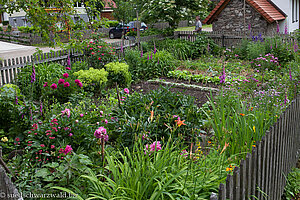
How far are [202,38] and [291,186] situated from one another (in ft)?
34.1

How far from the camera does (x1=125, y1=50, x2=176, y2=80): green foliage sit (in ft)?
32.3

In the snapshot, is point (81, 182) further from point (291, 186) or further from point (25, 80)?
point (25, 80)

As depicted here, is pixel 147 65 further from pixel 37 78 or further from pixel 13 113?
pixel 13 113

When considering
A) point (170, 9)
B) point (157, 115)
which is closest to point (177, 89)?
point (157, 115)

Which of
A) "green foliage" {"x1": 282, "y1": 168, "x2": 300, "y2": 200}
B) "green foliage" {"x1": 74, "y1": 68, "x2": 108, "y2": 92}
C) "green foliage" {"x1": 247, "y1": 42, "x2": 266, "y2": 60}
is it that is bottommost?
"green foliage" {"x1": 282, "y1": 168, "x2": 300, "y2": 200}

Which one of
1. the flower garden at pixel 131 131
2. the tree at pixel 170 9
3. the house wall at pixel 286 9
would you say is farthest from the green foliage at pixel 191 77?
the house wall at pixel 286 9

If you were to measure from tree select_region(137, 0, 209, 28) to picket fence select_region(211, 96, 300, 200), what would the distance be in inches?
454

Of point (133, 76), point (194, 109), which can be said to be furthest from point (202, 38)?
point (194, 109)

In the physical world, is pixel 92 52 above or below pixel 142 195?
above

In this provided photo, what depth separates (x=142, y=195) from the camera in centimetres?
259

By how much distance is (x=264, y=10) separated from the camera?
53.2 ft

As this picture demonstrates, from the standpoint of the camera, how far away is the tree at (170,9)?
15.0 meters

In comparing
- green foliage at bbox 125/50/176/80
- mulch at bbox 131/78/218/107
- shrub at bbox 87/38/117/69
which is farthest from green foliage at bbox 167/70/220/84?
shrub at bbox 87/38/117/69

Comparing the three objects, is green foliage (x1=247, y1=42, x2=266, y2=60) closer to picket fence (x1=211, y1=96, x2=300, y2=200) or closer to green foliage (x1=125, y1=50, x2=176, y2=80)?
green foliage (x1=125, y1=50, x2=176, y2=80)
